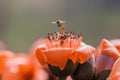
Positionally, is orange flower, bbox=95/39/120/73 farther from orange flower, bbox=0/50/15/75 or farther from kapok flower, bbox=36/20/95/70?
orange flower, bbox=0/50/15/75

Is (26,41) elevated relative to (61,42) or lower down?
lower down

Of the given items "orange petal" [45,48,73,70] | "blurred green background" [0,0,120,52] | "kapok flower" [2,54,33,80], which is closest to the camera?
"orange petal" [45,48,73,70]

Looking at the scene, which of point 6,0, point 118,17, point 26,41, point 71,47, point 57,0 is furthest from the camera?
point 6,0

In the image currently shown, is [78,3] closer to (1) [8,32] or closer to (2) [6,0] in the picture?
(2) [6,0]

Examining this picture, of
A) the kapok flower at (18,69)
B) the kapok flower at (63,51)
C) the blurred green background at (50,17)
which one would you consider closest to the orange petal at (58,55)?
Result: the kapok flower at (63,51)

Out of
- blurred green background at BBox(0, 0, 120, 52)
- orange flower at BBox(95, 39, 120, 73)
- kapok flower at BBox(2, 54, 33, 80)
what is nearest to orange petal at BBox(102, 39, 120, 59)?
orange flower at BBox(95, 39, 120, 73)

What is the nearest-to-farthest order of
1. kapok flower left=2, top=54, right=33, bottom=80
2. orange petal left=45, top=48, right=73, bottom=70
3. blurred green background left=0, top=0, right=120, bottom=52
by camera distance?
orange petal left=45, top=48, right=73, bottom=70, kapok flower left=2, top=54, right=33, bottom=80, blurred green background left=0, top=0, right=120, bottom=52

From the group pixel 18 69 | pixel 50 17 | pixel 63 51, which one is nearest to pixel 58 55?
pixel 63 51

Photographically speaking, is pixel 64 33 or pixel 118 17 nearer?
pixel 64 33

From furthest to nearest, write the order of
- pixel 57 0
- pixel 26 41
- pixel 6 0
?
pixel 6 0 < pixel 57 0 < pixel 26 41

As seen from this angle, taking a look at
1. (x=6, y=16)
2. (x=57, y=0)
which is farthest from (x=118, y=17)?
(x=6, y=16)
